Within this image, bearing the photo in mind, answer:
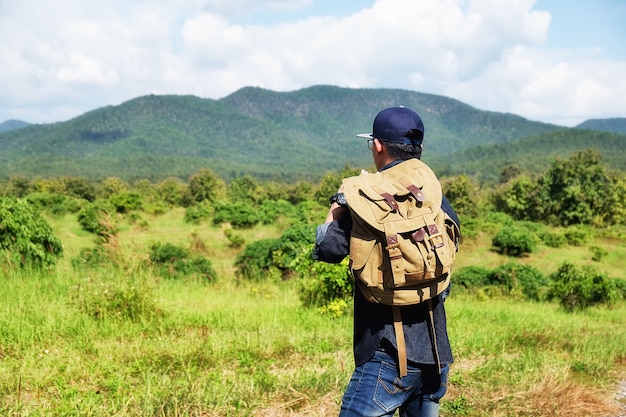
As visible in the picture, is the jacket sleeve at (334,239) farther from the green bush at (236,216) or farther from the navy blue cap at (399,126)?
the green bush at (236,216)

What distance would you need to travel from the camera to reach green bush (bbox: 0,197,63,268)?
6310mm

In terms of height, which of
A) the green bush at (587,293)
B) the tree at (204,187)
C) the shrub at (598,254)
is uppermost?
the tree at (204,187)

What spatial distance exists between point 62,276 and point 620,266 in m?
26.8

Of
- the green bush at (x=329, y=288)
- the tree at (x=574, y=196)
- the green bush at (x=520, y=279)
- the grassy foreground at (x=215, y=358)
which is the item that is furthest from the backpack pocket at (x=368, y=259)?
the tree at (x=574, y=196)

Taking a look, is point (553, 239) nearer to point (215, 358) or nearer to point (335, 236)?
point (215, 358)

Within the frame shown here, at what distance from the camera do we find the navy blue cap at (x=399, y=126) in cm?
196

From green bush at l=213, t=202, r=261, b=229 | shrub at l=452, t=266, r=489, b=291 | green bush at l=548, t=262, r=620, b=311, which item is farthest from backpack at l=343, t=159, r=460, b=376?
green bush at l=213, t=202, r=261, b=229

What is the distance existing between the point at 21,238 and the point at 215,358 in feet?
13.7

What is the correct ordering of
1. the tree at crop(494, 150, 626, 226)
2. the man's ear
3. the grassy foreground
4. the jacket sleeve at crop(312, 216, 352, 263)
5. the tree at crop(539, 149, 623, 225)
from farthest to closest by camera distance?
the tree at crop(494, 150, 626, 226), the tree at crop(539, 149, 623, 225), the grassy foreground, the man's ear, the jacket sleeve at crop(312, 216, 352, 263)

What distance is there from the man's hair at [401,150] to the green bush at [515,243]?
25965mm

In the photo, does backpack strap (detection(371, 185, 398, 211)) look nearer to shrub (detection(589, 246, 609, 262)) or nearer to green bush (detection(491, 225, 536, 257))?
green bush (detection(491, 225, 536, 257))

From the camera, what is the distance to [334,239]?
1890 millimetres

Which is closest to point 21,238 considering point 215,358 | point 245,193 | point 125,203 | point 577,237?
point 215,358

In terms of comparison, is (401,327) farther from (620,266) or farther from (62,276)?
(620,266)
